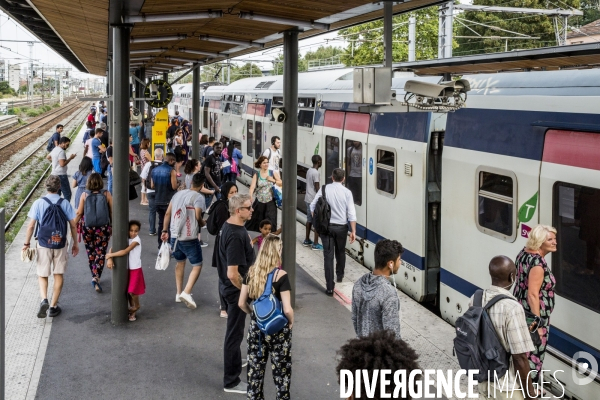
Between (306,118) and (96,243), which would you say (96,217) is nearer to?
(96,243)

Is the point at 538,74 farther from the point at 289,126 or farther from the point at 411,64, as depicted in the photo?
the point at 411,64

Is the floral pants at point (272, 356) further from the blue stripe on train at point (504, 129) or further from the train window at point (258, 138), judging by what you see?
the train window at point (258, 138)

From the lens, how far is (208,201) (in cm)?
1494

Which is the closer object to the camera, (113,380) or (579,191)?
(579,191)

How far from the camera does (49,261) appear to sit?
8492 mm

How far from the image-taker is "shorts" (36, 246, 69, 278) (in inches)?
333

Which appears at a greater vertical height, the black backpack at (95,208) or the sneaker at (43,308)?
the black backpack at (95,208)

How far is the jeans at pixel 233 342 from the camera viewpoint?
641 centimetres

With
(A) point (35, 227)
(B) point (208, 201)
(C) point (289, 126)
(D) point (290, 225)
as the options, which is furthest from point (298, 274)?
(B) point (208, 201)

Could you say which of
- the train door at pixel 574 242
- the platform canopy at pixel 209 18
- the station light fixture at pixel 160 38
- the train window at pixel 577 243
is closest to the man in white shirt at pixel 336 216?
the platform canopy at pixel 209 18

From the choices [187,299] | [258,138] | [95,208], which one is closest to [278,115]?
[187,299]

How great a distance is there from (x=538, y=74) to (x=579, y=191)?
1519 mm

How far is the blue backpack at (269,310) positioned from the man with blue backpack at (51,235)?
393 cm

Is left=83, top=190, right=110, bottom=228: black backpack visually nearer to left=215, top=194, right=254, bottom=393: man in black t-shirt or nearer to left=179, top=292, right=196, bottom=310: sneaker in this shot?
left=179, top=292, right=196, bottom=310: sneaker
